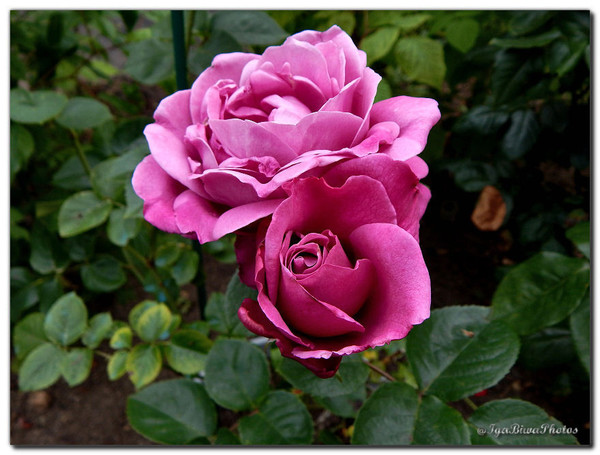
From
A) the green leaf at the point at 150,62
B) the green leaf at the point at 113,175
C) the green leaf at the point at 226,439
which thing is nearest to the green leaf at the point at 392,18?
the green leaf at the point at 150,62

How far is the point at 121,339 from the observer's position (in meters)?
0.69

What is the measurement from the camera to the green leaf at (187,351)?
0.68 m

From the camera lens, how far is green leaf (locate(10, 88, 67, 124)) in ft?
2.45

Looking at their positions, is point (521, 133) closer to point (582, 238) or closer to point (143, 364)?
point (582, 238)

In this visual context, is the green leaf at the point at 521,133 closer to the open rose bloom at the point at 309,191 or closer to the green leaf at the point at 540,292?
the green leaf at the point at 540,292

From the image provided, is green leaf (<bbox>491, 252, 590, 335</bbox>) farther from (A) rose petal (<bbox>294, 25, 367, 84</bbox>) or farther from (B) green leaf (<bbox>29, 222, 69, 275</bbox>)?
(B) green leaf (<bbox>29, 222, 69, 275</bbox>)

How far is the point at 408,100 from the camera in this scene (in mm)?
362

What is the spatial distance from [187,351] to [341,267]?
470mm

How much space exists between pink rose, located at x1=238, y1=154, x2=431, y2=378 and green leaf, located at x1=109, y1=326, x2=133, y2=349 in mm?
449

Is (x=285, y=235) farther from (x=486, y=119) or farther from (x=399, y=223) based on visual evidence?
(x=486, y=119)

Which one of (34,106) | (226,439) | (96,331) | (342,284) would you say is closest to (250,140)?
(342,284)

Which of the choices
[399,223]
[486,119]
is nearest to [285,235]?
[399,223]

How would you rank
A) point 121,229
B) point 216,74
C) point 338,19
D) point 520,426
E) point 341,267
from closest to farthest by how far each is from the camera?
1. point 341,267
2. point 216,74
3. point 520,426
4. point 121,229
5. point 338,19

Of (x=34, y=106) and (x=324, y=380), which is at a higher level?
(x=34, y=106)
